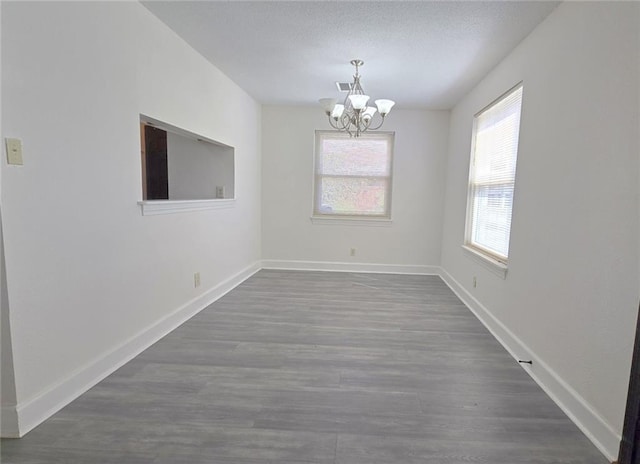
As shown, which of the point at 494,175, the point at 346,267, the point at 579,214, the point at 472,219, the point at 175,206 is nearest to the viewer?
the point at 579,214

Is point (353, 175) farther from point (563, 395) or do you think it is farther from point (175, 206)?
point (563, 395)

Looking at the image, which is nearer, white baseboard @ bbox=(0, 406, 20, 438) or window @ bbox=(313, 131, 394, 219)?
white baseboard @ bbox=(0, 406, 20, 438)

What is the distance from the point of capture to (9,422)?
5.24 ft

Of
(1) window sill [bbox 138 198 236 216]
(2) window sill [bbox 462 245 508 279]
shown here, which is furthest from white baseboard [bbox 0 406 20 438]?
(2) window sill [bbox 462 245 508 279]

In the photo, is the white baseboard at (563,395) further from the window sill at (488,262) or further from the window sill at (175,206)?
the window sill at (175,206)

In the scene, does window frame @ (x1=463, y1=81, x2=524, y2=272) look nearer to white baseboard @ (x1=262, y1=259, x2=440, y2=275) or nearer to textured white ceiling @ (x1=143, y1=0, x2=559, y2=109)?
textured white ceiling @ (x1=143, y1=0, x2=559, y2=109)

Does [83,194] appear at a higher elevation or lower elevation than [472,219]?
higher

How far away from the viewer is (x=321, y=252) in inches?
209

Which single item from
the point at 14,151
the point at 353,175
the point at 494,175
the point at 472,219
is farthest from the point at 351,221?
the point at 14,151

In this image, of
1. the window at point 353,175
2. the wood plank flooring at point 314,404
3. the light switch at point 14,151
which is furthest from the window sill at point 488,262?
the light switch at point 14,151

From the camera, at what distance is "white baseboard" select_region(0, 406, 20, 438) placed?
1593 mm

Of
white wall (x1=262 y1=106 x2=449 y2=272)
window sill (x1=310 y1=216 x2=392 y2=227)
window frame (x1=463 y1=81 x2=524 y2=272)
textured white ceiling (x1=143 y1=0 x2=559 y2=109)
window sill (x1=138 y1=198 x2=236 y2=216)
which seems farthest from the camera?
window sill (x1=310 y1=216 x2=392 y2=227)

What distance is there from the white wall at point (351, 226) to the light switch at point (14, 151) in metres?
3.70

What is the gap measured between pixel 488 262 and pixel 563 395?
1.39 meters
